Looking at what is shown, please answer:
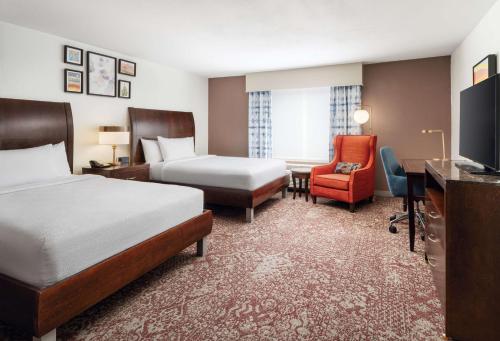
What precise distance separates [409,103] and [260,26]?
312 cm

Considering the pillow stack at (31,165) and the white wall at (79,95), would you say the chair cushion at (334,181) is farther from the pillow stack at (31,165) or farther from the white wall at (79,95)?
the pillow stack at (31,165)

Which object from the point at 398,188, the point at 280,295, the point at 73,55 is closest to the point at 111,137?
the point at 73,55

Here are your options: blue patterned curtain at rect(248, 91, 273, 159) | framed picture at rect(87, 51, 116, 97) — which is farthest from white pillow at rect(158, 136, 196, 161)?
blue patterned curtain at rect(248, 91, 273, 159)

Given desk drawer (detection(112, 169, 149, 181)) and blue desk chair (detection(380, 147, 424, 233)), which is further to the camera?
desk drawer (detection(112, 169, 149, 181))

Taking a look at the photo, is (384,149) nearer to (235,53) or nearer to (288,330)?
(235,53)

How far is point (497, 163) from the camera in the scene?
6.23 feet

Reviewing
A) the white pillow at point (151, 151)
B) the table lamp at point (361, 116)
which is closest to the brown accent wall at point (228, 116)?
the white pillow at point (151, 151)

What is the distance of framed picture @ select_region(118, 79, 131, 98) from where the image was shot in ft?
15.7

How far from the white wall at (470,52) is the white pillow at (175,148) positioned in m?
4.24

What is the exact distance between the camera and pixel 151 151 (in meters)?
5.02

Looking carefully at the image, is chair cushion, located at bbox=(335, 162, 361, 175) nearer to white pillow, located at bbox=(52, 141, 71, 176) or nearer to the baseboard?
the baseboard

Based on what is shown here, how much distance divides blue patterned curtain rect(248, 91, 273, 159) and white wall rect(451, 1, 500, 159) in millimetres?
3127

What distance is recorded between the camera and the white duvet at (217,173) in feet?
13.4

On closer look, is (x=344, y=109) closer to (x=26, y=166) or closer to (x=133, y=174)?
(x=133, y=174)
